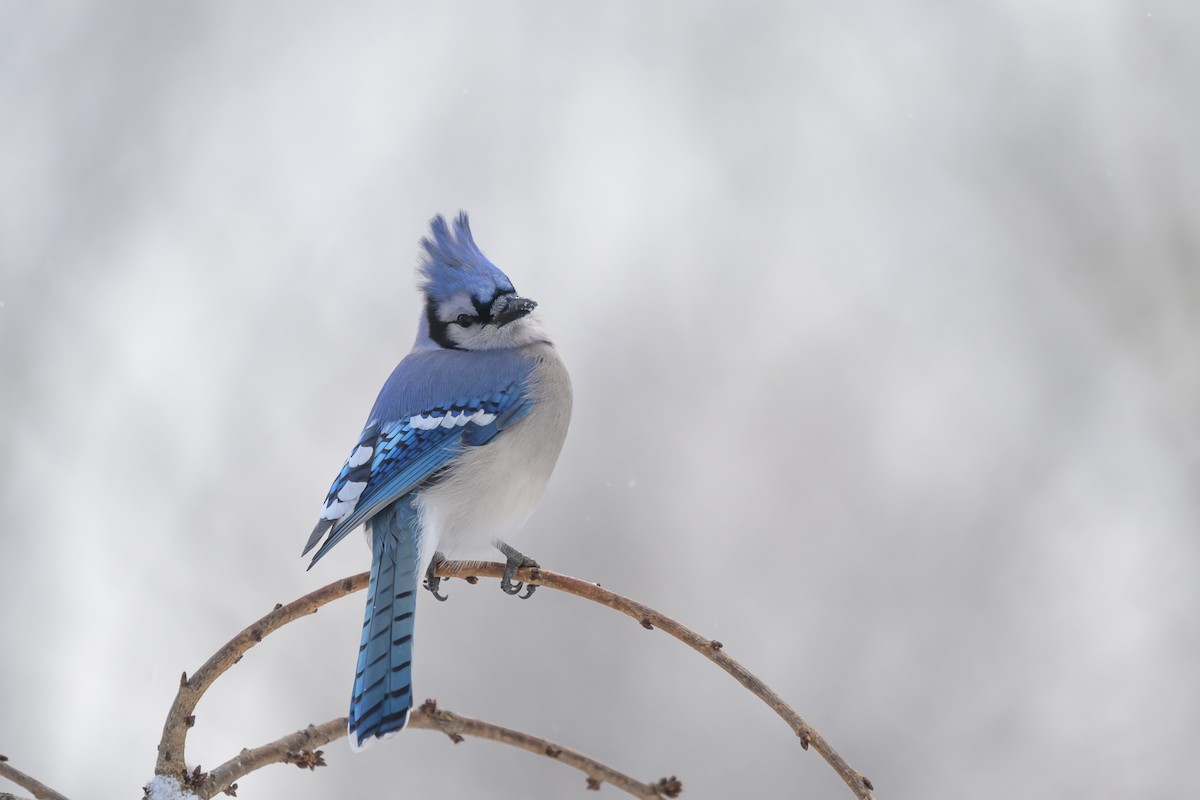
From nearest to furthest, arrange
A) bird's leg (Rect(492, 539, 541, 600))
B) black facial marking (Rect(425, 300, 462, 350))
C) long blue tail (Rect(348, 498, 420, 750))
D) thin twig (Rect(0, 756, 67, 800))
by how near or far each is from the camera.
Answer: thin twig (Rect(0, 756, 67, 800)) → long blue tail (Rect(348, 498, 420, 750)) → bird's leg (Rect(492, 539, 541, 600)) → black facial marking (Rect(425, 300, 462, 350))

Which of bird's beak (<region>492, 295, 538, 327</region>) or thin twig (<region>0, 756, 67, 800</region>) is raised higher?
bird's beak (<region>492, 295, 538, 327</region>)

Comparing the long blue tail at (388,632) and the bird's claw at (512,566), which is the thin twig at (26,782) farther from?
the bird's claw at (512,566)

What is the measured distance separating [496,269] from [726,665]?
4.37 ft

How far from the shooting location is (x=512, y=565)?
2252 millimetres

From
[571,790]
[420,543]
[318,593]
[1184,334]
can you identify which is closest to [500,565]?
[420,543]

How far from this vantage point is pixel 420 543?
7.25 ft

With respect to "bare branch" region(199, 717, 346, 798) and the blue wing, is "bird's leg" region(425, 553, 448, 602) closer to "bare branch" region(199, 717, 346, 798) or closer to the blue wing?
the blue wing

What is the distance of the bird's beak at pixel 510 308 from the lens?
2408 millimetres

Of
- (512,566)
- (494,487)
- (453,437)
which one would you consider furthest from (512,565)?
(453,437)

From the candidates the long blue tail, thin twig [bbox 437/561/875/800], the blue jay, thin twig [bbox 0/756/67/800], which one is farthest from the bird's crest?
thin twig [bbox 0/756/67/800]

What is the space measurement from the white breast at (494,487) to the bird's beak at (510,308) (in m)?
0.16

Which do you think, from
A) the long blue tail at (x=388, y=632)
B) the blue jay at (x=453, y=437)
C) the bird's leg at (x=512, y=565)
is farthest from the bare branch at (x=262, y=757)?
the bird's leg at (x=512, y=565)

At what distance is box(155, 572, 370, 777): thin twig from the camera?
1475mm

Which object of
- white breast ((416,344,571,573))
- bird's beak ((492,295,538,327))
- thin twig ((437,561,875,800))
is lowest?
thin twig ((437,561,875,800))
